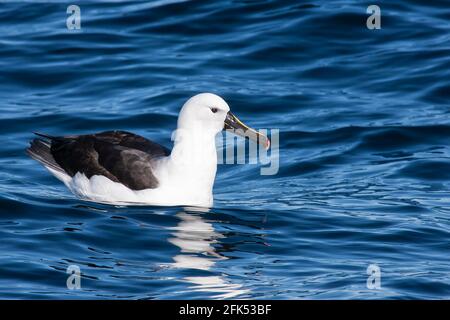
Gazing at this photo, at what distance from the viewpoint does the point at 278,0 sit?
19.7 m

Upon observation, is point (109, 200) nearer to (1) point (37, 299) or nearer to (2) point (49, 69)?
(1) point (37, 299)

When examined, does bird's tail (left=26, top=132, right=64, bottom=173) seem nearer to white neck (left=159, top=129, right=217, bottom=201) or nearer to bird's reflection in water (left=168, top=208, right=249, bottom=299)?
white neck (left=159, top=129, right=217, bottom=201)

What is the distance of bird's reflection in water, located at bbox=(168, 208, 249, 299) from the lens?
31.0 feet

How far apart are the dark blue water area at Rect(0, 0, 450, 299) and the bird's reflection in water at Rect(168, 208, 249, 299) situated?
3 cm

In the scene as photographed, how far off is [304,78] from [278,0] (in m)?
3.09

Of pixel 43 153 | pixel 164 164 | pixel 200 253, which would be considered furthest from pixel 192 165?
pixel 43 153

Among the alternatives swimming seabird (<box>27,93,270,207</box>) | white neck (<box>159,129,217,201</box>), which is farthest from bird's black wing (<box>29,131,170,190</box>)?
white neck (<box>159,129,217,201</box>)

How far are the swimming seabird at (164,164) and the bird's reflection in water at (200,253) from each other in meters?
0.31

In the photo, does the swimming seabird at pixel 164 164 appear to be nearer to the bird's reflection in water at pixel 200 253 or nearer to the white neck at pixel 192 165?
the white neck at pixel 192 165

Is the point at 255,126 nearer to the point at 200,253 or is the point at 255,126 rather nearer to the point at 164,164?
the point at 164,164

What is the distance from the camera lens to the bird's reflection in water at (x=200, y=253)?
945 centimetres

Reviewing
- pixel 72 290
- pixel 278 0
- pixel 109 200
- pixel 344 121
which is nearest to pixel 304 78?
pixel 344 121

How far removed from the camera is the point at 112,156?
39.2 ft
